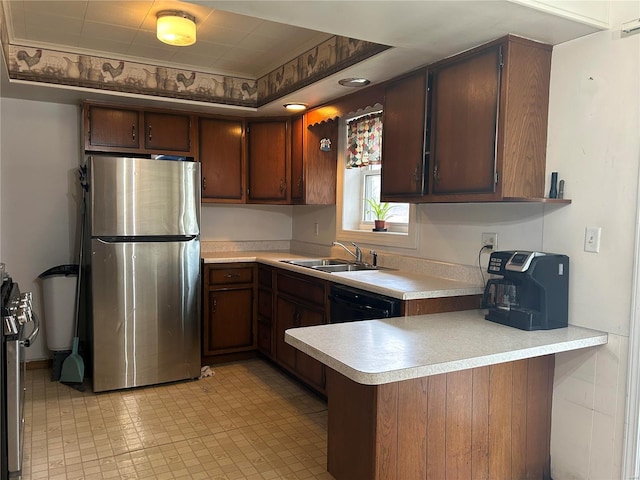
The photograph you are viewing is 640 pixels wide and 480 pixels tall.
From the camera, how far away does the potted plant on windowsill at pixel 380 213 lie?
359 centimetres

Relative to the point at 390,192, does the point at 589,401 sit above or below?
below

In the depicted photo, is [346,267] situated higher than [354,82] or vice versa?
[354,82]

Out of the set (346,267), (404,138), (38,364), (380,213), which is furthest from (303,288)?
(38,364)

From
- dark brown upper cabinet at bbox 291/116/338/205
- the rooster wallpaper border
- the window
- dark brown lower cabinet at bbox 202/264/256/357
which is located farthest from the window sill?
the rooster wallpaper border

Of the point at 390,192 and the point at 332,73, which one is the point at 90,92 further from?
the point at 390,192

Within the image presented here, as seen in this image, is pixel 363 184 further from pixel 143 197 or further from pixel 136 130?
pixel 136 130

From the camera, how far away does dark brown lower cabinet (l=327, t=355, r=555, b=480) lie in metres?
1.84

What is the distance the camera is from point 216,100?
387 cm

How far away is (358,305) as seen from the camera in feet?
8.98

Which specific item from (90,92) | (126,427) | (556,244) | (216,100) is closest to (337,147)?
(216,100)

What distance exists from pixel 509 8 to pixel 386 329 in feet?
4.43

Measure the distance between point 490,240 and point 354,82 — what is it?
1276 mm

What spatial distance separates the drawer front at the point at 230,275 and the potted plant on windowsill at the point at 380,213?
3.67ft

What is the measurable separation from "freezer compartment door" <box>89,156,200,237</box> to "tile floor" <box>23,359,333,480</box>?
114 centimetres
